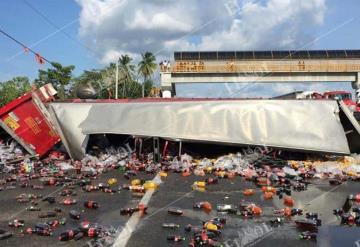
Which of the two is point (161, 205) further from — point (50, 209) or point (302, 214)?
point (302, 214)

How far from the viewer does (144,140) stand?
10.9 m

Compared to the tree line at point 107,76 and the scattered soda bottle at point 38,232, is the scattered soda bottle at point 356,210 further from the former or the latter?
the tree line at point 107,76

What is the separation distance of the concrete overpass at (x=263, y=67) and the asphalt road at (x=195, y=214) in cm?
3411

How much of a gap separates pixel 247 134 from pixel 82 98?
5002 mm

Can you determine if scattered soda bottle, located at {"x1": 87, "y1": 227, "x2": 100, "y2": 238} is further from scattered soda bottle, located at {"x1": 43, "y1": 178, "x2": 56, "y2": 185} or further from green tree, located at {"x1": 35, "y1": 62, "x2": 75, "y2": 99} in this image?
green tree, located at {"x1": 35, "y1": 62, "x2": 75, "y2": 99}

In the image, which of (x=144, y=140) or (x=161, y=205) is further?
(x=144, y=140)

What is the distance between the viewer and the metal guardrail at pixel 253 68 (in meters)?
41.9

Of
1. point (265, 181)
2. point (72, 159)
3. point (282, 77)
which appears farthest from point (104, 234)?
point (282, 77)

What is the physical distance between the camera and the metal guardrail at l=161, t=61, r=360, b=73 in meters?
41.9

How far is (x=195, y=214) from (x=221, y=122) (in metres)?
4.61

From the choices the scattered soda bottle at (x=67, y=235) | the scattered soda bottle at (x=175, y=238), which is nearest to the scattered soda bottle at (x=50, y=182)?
the scattered soda bottle at (x=67, y=235)

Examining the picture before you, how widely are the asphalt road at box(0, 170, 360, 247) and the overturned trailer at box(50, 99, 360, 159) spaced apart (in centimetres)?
176

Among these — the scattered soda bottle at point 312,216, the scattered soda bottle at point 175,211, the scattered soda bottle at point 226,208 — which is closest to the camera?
the scattered soda bottle at point 312,216

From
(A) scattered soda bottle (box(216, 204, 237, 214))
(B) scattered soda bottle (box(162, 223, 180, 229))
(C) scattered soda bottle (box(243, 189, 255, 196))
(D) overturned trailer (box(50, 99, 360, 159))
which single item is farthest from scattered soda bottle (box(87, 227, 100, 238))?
(D) overturned trailer (box(50, 99, 360, 159))
